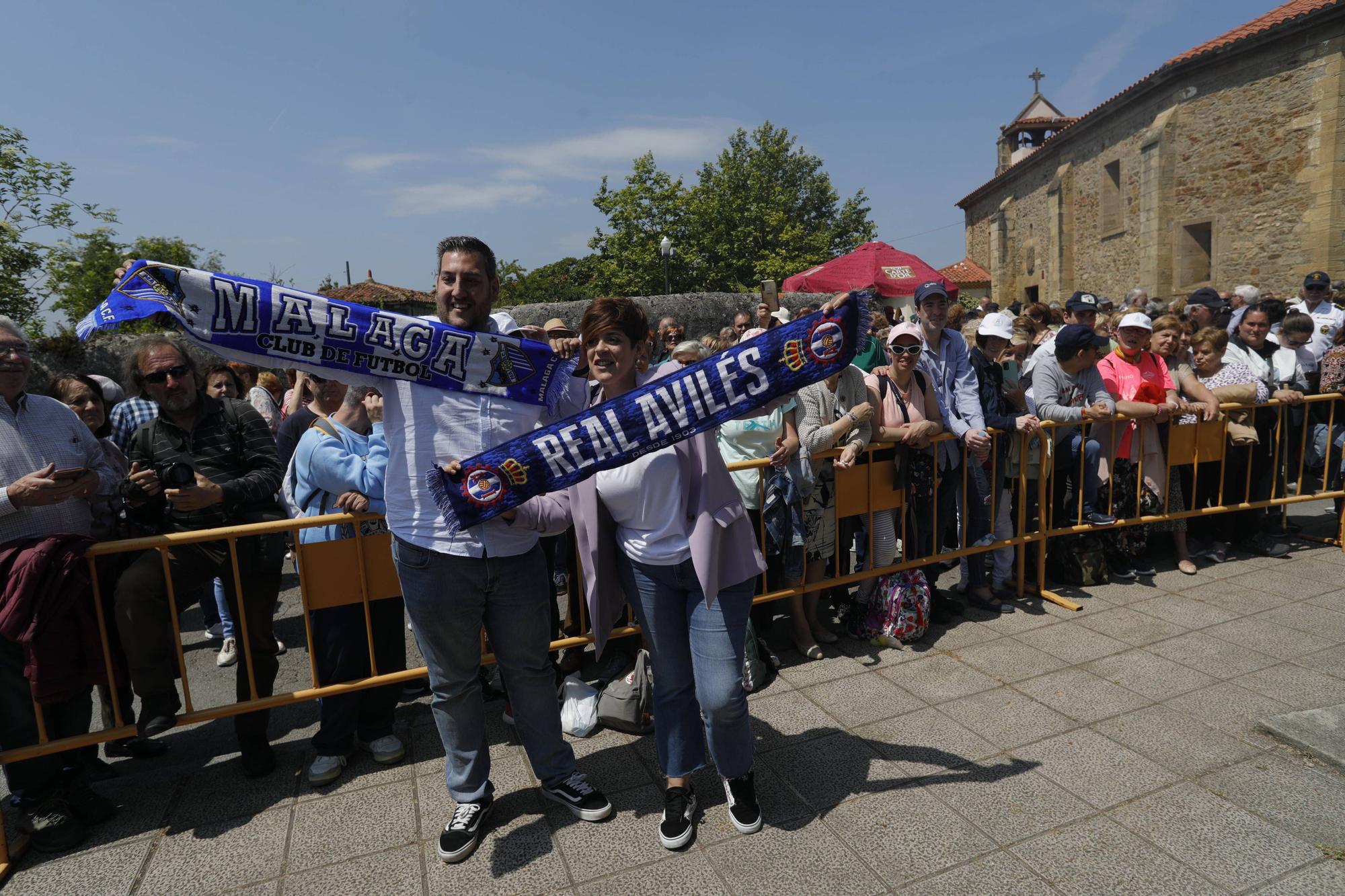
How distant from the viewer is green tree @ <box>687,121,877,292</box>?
38438 millimetres

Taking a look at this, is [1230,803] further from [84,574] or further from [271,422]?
[271,422]

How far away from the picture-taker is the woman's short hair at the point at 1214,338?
562 cm

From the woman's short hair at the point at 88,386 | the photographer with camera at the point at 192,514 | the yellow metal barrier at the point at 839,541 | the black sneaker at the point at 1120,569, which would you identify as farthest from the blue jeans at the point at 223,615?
the black sneaker at the point at 1120,569

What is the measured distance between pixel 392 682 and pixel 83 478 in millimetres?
1552

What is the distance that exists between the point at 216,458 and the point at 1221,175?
941 inches

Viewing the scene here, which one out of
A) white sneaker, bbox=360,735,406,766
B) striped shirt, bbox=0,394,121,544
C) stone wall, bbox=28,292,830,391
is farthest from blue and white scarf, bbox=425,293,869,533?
stone wall, bbox=28,292,830,391

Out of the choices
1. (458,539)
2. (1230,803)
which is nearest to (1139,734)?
(1230,803)

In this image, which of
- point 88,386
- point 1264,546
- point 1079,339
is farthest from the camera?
point 1264,546

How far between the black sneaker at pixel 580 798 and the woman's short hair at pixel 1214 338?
220 inches

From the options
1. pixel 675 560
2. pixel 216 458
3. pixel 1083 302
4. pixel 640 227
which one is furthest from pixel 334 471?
pixel 640 227

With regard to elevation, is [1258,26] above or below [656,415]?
above

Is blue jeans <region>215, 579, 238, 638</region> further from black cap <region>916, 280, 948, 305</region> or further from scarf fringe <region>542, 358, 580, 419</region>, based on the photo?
black cap <region>916, 280, 948, 305</region>

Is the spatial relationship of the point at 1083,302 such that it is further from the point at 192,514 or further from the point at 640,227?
the point at 640,227

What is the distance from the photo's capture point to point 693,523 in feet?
8.87
